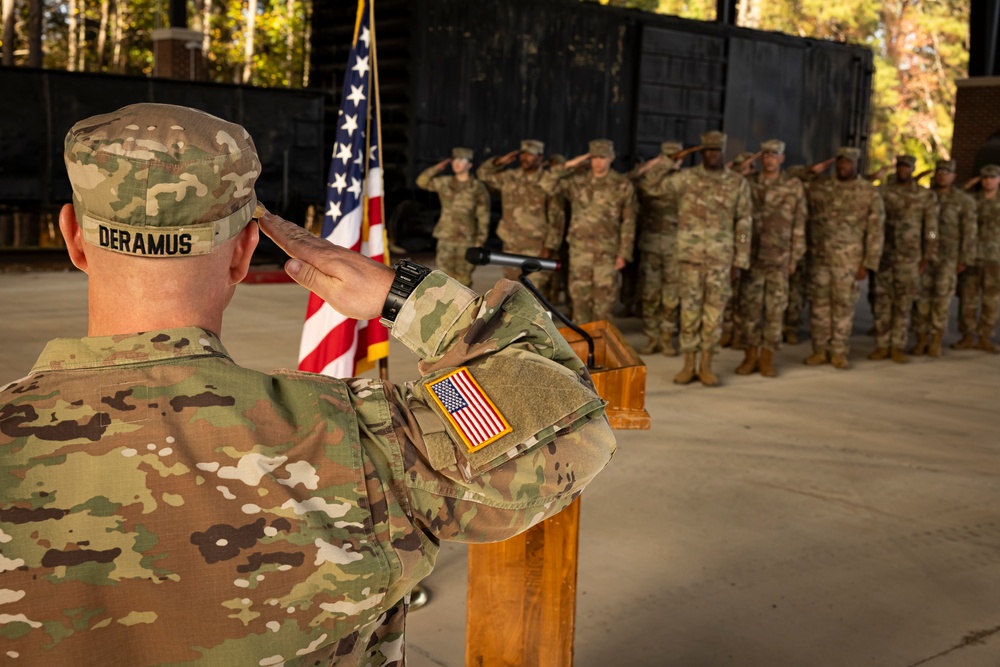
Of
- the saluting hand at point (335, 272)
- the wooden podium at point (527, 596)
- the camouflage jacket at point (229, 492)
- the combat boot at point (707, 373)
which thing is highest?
the saluting hand at point (335, 272)

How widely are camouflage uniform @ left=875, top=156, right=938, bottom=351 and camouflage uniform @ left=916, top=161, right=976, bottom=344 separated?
0.30 meters

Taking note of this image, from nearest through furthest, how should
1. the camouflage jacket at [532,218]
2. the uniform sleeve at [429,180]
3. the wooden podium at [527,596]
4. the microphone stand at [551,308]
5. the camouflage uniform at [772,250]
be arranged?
1. the microphone stand at [551,308]
2. the wooden podium at [527,596]
3. the camouflage uniform at [772,250]
4. the camouflage jacket at [532,218]
5. the uniform sleeve at [429,180]

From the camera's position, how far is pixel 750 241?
7.69 m

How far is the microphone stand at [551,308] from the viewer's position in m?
2.14

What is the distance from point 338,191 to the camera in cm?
445

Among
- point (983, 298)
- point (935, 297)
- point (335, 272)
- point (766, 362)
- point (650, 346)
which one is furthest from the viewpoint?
point (983, 298)

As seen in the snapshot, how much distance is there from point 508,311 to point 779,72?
16186mm

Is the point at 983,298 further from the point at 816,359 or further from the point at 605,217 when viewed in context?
the point at 605,217

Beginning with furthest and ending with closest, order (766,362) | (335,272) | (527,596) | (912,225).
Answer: (912,225) < (766,362) < (527,596) < (335,272)

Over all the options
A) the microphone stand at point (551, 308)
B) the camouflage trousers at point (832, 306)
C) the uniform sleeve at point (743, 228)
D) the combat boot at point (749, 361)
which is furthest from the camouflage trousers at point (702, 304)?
the microphone stand at point (551, 308)

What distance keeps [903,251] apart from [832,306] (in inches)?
41.1

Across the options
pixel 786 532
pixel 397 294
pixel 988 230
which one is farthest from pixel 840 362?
pixel 397 294

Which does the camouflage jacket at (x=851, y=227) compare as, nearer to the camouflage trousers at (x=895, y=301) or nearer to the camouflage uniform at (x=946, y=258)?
the camouflage trousers at (x=895, y=301)

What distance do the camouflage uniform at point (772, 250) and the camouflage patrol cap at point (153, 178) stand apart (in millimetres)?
7286
